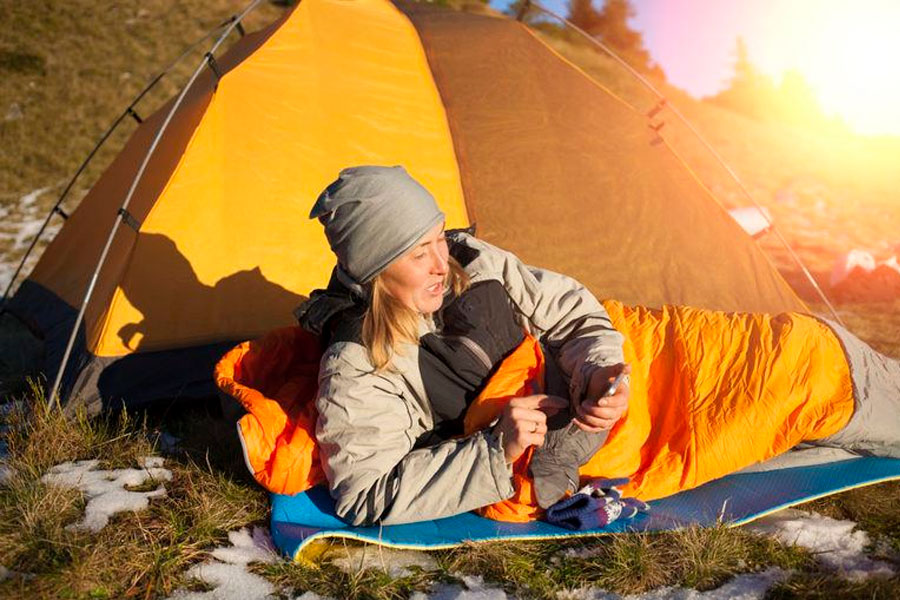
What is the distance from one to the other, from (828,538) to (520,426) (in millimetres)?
1158

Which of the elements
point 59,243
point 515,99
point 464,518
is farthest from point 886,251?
point 59,243

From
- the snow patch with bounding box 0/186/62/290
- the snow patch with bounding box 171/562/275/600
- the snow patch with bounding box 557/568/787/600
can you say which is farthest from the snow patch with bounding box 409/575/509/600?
the snow patch with bounding box 0/186/62/290

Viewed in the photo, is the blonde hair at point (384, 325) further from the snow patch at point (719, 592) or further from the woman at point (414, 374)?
the snow patch at point (719, 592)

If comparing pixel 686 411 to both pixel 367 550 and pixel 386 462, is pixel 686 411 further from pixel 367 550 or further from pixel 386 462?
pixel 367 550

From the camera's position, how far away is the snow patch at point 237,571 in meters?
2.45

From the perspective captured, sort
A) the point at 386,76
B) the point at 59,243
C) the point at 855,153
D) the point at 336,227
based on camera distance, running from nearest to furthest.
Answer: the point at 336,227 → the point at 386,76 → the point at 59,243 → the point at 855,153

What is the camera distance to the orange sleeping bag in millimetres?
2795

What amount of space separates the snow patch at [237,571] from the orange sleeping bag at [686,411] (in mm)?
200

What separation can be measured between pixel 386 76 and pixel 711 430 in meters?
2.78

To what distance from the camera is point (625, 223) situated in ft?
14.8

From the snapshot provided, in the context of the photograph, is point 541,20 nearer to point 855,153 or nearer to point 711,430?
point 855,153

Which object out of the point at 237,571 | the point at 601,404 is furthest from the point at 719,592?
the point at 237,571

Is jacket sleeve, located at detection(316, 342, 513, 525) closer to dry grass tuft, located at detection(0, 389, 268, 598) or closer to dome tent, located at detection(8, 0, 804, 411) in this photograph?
dry grass tuft, located at detection(0, 389, 268, 598)

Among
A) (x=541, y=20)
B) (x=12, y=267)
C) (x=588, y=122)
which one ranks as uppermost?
(x=541, y=20)
